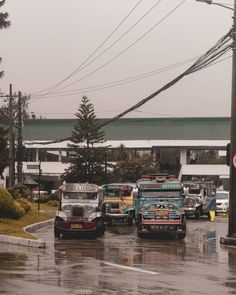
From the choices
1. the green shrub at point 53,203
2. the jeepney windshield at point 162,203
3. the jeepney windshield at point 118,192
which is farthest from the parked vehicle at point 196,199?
the jeepney windshield at point 162,203

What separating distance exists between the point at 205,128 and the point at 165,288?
208ft

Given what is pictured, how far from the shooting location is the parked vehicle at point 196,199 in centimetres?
4178

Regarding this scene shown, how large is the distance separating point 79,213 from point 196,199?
61.2 ft

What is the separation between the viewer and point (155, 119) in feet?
254

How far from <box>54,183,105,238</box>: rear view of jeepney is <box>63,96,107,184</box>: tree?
2770 centimetres

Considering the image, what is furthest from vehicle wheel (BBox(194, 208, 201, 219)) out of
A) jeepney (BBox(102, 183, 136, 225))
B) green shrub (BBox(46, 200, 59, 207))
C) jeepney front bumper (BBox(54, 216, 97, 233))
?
jeepney front bumper (BBox(54, 216, 97, 233))

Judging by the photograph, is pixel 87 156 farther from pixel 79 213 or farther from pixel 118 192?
pixel 79 213

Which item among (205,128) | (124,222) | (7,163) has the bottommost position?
(124,222)

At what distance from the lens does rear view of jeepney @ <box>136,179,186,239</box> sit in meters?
25.0

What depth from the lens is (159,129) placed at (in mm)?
76188

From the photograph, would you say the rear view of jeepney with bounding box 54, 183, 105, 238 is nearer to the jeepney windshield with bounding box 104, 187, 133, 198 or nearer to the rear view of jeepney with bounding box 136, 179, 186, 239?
the rear view of jeepney with bounding box 136, 179, 186, 239

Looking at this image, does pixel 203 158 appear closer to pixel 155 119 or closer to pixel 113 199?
pixel 155 119

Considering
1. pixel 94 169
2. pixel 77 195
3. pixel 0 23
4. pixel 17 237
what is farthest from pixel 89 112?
pixel 17 237

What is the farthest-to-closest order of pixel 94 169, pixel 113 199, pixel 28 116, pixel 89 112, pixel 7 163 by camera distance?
pixel 28 116, pixel 89 112, pixel 94 169, pixel 7 163, pixel 113 199
